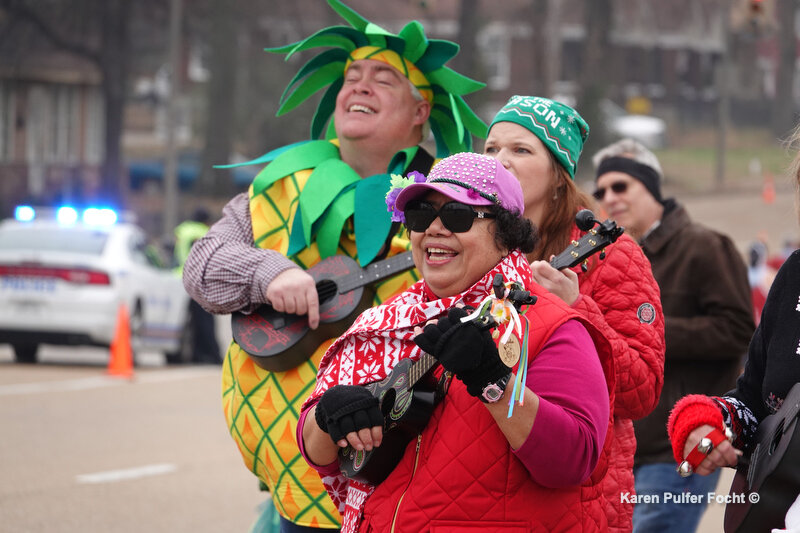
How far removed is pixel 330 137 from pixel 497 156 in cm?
121

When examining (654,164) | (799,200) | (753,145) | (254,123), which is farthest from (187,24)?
(799,200)

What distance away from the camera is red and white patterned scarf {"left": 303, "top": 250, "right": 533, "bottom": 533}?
2934mm

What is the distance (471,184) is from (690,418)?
2.60 feet

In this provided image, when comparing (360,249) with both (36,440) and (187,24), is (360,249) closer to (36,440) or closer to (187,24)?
(36,440)

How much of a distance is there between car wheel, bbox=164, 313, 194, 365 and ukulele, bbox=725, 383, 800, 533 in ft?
44.1

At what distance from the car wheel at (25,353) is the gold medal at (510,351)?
13.0 metres

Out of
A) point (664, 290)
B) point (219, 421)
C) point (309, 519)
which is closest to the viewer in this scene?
point (309, 519)

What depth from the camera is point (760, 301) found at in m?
12.5

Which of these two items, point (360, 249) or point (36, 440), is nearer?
point (360, 249)

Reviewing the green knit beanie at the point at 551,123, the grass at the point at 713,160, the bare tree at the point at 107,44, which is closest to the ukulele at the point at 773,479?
the green knit beanie at the point at 551,123

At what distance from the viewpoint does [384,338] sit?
3.06m

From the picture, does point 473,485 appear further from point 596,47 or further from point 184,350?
point 596,47

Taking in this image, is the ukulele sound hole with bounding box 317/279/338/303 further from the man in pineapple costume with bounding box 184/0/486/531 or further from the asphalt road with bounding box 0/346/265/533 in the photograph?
the asphalt road with bounding box 0/346/265/533

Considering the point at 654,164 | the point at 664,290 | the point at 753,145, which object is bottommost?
the point at 753,145
